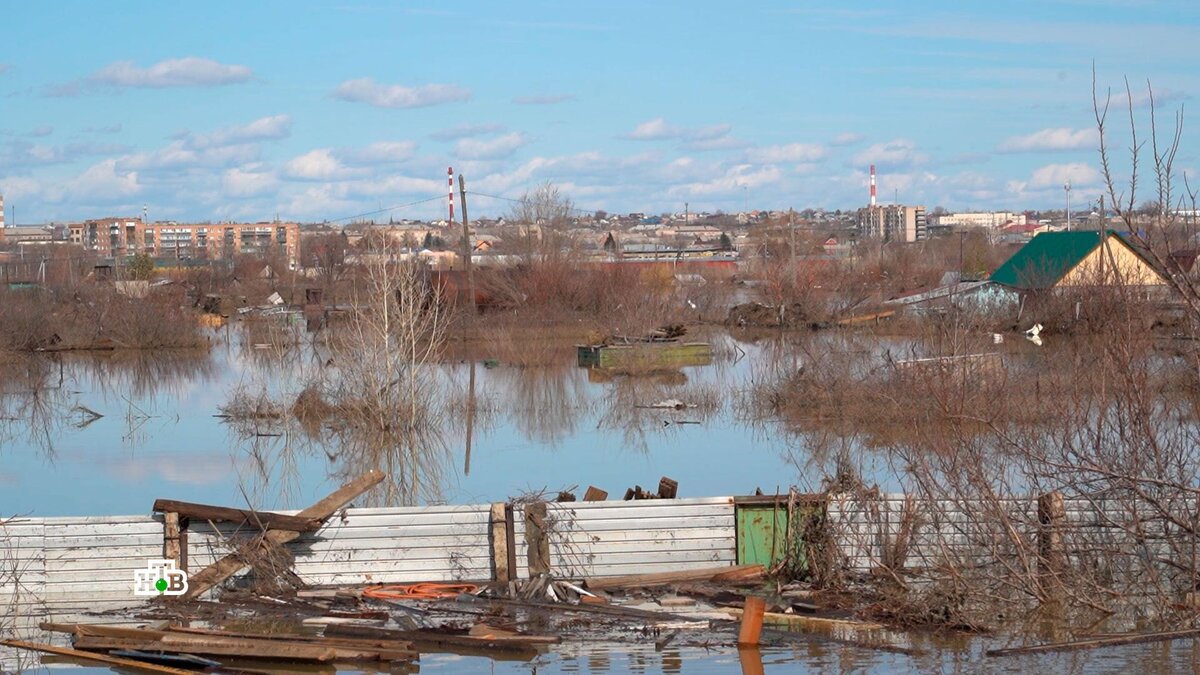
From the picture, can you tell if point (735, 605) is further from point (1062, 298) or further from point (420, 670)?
point (1062, 298)

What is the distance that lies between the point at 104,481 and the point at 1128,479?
49.8 ft

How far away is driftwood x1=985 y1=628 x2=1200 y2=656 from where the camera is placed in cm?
912

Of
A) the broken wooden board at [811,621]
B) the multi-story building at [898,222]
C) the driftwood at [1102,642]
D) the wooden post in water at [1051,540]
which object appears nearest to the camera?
the driftwood at [1102,642]

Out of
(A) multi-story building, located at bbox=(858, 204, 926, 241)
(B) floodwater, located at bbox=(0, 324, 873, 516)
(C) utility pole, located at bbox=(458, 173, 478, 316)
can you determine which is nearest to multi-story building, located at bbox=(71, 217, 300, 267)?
(A) multi-story building, located at bbox=(858, 204, 926, 241)

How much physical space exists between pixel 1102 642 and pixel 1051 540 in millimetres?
1083

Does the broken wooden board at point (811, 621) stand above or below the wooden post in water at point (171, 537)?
below

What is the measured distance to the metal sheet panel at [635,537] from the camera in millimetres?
11195

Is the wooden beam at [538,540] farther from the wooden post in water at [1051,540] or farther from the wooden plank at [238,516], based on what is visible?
the wooden post in water at [1051,540]

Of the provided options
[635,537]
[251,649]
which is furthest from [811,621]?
[251,649]

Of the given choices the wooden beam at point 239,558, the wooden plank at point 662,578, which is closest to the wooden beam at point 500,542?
the wooden plank at point 662,578

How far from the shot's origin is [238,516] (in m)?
10.8

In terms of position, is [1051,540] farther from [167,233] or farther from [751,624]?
[167,233]

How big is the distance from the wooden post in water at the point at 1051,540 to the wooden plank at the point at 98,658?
19.7 ft
